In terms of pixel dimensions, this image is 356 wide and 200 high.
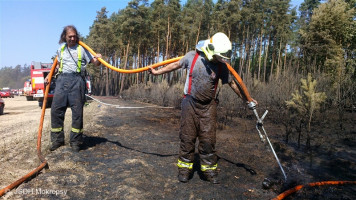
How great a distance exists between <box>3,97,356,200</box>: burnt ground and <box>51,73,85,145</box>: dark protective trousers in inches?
11.6

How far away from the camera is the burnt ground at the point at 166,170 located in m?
2.79

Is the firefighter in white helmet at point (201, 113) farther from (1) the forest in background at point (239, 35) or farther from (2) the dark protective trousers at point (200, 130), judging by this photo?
(1) the forest in background at point (239, 35)

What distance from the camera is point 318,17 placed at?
1697cm

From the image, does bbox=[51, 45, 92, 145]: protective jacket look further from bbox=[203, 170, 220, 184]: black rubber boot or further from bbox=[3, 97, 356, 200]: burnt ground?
bbox=[203, 170, 220, 184]: black rubber boot

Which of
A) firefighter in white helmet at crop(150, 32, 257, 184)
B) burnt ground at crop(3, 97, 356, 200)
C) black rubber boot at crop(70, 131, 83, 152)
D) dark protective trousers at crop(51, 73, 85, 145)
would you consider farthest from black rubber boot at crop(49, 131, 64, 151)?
firefighter in white helmet at crop(150, 32, 257, 184)

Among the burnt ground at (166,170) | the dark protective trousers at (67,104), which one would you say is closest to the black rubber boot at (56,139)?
the dark protective trousers at (67,104)

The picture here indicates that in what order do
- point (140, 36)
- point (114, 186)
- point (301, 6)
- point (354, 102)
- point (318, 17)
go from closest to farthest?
point (114, 186) → point (354, 102) → point (318, 17) → point (140, 36) → point (301, 6)

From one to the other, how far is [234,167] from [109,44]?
35146 millimetres

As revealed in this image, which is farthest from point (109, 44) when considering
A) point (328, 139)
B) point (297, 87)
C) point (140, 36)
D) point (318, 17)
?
point (328, 139)

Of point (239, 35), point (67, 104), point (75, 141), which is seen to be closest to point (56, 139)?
point (75, 141)

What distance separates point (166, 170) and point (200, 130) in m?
0.82

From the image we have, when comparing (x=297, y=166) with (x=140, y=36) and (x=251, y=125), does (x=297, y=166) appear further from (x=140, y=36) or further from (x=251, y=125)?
(x=140, y=36)

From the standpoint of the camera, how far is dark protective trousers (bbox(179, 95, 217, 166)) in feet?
10.6

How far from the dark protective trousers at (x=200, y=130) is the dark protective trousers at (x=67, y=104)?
6.48 feet
